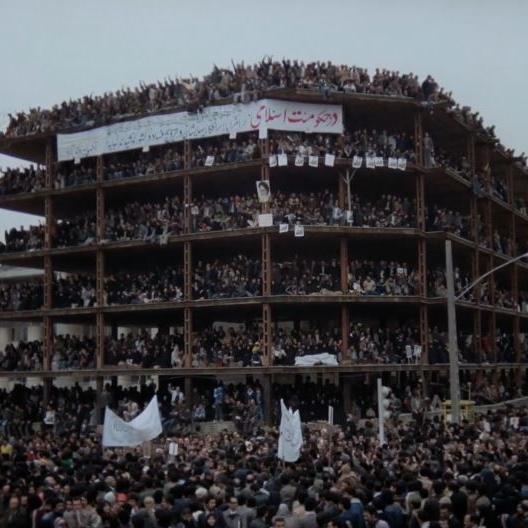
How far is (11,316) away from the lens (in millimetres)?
45094

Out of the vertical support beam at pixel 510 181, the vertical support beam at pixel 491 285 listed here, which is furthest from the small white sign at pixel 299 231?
the vertical support beam at pixel 510 181

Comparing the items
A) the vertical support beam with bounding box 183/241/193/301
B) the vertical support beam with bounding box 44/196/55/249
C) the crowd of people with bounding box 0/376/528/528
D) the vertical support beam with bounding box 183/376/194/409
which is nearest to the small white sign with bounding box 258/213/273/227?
the vertical support beam with bounding box 183/241/193/301

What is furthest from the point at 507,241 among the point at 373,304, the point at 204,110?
the point at 204,110

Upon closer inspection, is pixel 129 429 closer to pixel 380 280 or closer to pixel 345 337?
pixel 345 337

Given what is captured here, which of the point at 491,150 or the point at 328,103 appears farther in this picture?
the point at 491,150

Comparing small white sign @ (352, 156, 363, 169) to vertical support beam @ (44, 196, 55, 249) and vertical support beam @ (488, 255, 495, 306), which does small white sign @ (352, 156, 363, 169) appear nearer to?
vertical support beam @ (488, 255, 495, 306)

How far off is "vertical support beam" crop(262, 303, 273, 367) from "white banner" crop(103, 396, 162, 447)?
48.5 feet

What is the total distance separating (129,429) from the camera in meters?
22.0

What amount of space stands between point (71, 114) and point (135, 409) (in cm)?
1579

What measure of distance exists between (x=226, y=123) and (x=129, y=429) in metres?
20.3

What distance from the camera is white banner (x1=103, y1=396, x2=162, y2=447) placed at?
2181 centimetres

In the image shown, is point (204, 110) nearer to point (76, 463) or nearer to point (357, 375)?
point (357, 375)

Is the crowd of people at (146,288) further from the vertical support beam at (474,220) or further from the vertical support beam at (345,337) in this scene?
the vertical support beam at (474,220)

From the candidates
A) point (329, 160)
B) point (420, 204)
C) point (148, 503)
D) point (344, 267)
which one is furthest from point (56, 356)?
point (148, 503)
